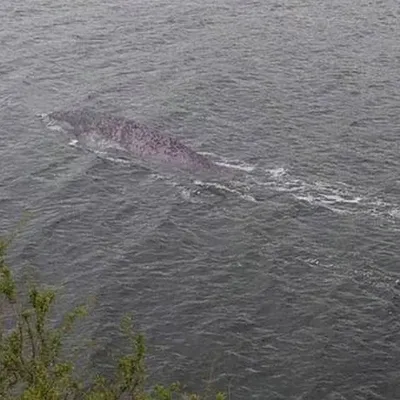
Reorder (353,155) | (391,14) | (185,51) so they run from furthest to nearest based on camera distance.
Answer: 1. (391,14)
2. (185,51)
3. (353,155)

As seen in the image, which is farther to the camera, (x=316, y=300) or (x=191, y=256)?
(x=191, y=256)

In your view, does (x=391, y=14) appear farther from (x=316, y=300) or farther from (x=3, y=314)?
(x=3, y=314)

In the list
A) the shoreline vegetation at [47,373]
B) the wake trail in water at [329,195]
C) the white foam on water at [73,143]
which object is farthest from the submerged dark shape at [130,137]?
the shoreline vegetation at [47,373]

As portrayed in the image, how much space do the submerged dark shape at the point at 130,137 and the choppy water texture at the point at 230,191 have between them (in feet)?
2.07

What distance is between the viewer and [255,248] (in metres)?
25.1

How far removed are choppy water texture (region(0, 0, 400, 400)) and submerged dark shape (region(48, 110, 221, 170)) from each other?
24.9 inches

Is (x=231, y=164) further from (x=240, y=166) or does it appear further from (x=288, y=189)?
(x=288, y=189)

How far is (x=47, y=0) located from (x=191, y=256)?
3031 cm

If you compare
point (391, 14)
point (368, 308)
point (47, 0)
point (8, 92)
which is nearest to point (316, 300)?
point (368, 308)

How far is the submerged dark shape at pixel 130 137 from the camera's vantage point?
31.1 metres

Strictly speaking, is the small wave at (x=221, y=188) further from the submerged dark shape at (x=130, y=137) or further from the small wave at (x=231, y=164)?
the small wave at (x=231, y=164)

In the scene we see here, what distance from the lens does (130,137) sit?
33156mm

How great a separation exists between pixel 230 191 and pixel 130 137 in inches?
257

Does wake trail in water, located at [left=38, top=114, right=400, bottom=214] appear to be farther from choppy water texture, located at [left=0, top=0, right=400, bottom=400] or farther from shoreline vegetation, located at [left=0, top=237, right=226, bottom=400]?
shoreline vegetation, located at [left=0, top=237, right=226, bottom=400]
